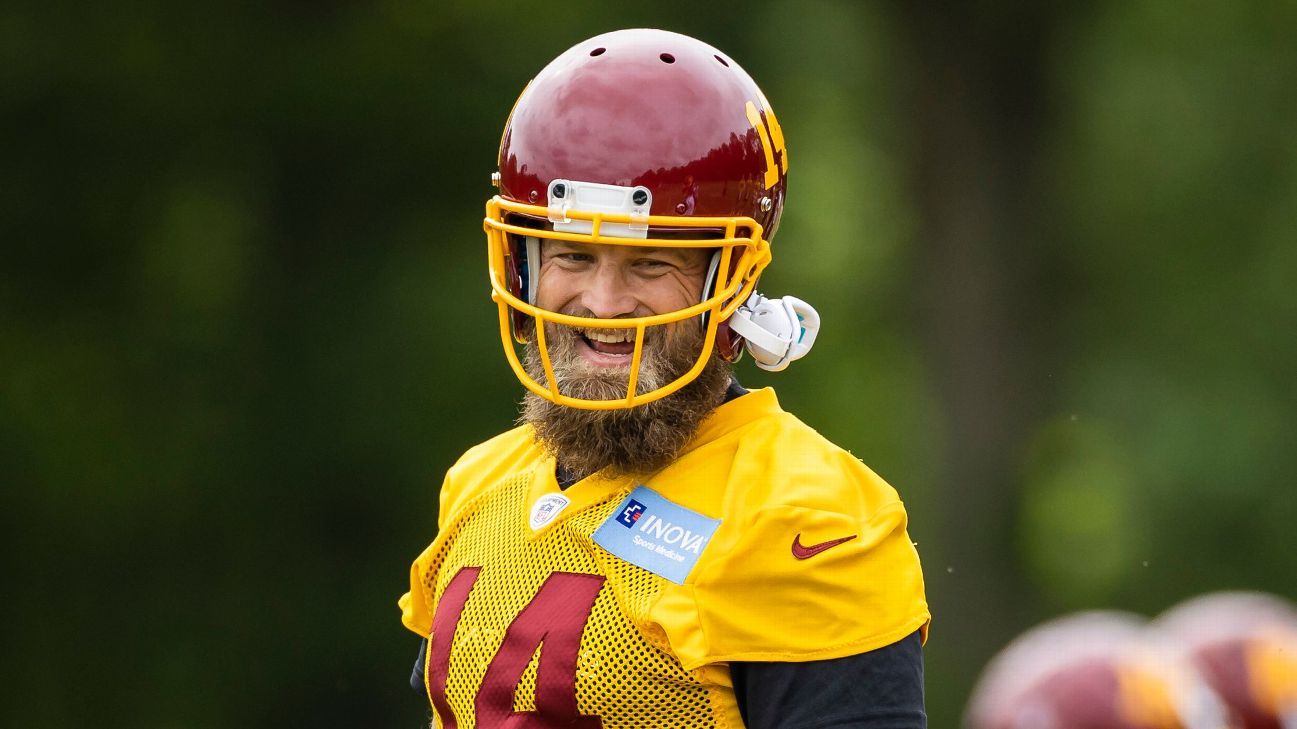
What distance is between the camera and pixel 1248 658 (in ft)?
12.3

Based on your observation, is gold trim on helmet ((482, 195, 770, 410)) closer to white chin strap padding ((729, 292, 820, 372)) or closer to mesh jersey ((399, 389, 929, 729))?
white chin strap padding ((729, 292, 820, 372))

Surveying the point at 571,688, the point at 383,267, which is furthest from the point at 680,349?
the point at 383,267

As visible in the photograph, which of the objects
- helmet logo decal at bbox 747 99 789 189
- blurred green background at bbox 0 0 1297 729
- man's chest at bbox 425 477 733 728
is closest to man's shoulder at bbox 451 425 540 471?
man's chest at bbox 425 477 733 728

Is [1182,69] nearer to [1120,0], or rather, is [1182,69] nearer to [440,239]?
[1120,0]

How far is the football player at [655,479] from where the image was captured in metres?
2.73

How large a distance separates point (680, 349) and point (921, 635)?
60 cm

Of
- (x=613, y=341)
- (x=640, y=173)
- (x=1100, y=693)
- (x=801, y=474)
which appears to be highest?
(x=640, y=173)

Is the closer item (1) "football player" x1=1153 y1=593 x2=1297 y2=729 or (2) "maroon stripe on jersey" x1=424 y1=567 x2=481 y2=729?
(2) "maroon stripe on jersey" x1=424 y1=567 x2=481 y2=729

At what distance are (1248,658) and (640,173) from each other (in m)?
1.67

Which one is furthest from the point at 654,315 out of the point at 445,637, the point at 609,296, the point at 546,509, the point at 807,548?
the point at 445,637

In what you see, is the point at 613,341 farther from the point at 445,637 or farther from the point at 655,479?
the point at 445,637

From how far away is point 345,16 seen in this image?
32.9ft

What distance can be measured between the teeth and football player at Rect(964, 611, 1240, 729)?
1009 millimetres

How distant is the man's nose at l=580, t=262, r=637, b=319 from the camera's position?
299 cm
